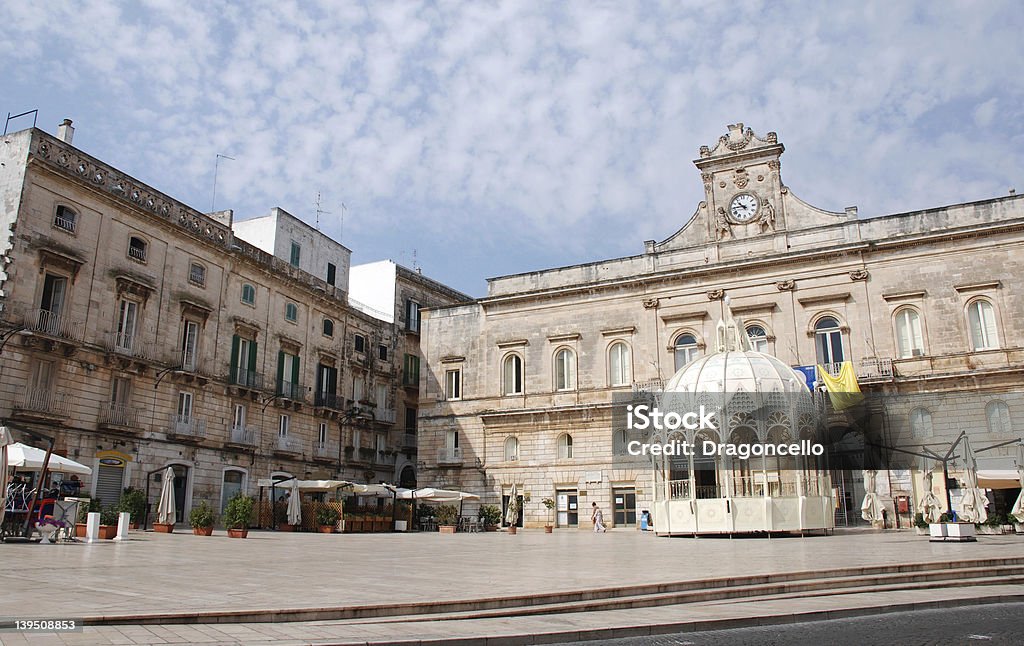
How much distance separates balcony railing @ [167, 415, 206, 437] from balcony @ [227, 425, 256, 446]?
1.66 meters

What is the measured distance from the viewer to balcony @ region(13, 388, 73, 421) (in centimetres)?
2367

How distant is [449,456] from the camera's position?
127 feet

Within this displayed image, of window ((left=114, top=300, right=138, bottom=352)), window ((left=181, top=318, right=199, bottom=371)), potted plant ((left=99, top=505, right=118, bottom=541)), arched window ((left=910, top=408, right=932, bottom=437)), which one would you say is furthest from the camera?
window ((left=181, top=318, right=199, bottom=371))

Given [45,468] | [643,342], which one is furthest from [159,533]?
[643,342]

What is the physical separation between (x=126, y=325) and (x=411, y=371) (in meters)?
19.2

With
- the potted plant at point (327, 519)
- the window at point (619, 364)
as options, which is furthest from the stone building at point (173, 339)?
the window at point (619, 364)

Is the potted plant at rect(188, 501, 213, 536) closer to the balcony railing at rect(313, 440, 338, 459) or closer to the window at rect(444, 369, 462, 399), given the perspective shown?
the balcony railing at rect(313, 440, 338, 459)

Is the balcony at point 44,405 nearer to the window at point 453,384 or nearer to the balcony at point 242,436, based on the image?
the balcony at point 242,436

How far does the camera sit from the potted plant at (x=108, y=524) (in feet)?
63.1

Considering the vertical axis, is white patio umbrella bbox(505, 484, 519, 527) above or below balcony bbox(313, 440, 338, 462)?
below

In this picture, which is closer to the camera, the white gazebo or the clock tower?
the white gazebo

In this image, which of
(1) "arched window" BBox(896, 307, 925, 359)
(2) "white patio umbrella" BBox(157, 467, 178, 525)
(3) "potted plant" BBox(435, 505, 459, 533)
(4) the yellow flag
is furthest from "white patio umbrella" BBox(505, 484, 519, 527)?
(1) "arched window" BBox(896, 307, 925, 359)

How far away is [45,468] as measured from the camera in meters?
17.0

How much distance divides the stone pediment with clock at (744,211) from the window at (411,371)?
16.2m
